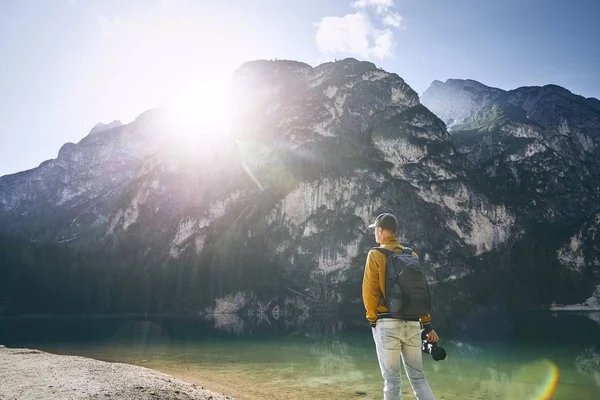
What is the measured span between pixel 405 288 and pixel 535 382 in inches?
932

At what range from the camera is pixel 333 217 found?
441 ft

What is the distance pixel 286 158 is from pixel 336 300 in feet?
197

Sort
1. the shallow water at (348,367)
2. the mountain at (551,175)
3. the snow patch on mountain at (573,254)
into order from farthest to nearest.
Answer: the mountain at (551,175), the snow patch on mountain at (573,254), the shallow water at (348,367)

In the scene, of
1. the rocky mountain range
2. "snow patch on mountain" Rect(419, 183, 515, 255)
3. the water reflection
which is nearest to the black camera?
the water reflection

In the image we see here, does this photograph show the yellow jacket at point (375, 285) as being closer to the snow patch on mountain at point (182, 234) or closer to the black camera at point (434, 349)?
the black camera at point (434, 349)

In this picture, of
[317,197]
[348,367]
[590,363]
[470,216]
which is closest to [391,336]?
[348,367]

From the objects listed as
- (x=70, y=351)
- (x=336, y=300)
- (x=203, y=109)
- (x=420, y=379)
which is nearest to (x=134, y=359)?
(x=70, y=351)

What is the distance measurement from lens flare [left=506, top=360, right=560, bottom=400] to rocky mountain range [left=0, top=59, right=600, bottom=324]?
86183 mm

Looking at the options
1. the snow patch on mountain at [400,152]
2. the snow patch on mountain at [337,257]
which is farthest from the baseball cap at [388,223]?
the snow patch on mountain at [400,152]

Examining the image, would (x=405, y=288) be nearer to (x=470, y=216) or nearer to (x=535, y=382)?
(x=535, y=382)

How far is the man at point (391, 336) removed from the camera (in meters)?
6.40

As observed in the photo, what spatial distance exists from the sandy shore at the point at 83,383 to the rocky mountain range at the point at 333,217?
9685 cm

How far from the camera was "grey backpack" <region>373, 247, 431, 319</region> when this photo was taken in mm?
6270

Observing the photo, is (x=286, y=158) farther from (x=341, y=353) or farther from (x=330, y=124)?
(x=341, y=353)
